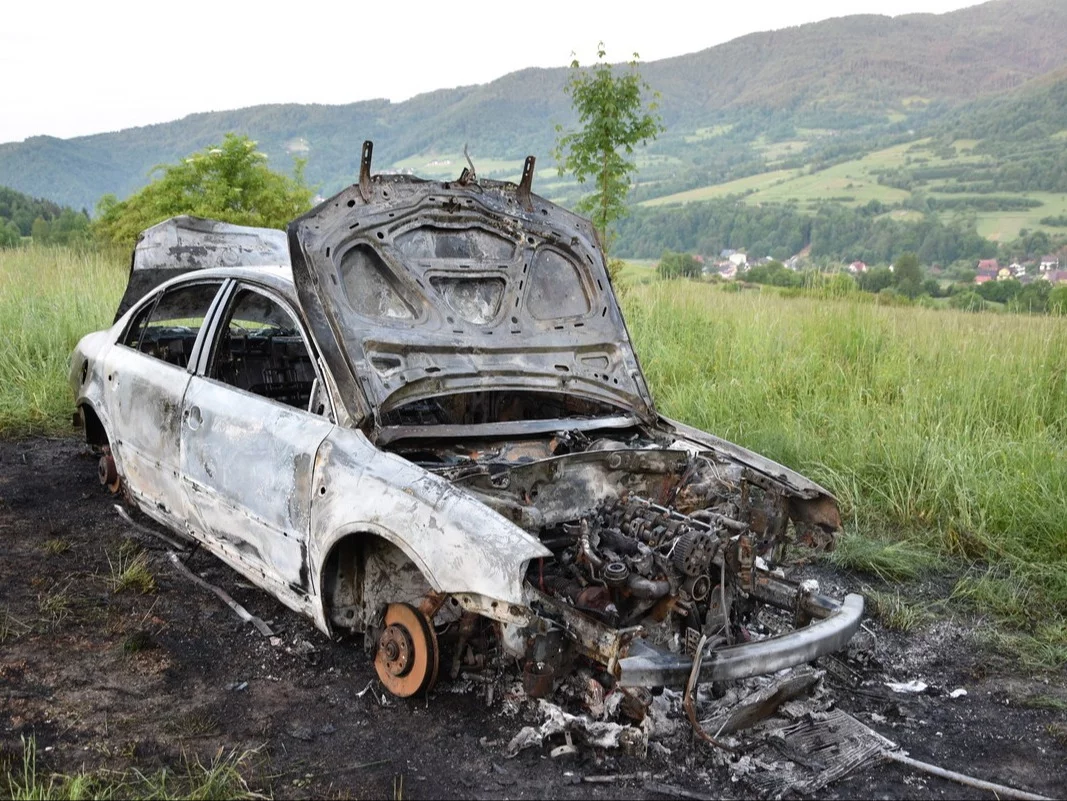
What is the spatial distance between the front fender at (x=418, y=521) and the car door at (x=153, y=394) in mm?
1306

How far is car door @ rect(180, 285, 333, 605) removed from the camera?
12.2ft

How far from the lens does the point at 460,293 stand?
4430 mm

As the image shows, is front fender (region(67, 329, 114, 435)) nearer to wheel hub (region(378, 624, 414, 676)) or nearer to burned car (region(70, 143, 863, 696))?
burned car (region(70, 143, 863, 696))

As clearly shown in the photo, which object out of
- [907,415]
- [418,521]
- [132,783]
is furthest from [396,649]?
[907,415]

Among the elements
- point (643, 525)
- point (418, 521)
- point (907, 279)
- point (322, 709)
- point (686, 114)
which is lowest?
point (322, 709)

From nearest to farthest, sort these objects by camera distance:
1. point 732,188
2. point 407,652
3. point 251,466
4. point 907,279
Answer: point 407,652
point 251,466
point 907,279
point 732,188

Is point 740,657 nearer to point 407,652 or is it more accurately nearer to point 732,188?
point 407,652

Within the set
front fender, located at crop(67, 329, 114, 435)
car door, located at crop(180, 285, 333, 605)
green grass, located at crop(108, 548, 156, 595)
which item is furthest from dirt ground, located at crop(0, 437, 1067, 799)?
front fender, located at crop(67, 329, 114, 435)

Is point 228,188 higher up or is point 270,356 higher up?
point 228,188

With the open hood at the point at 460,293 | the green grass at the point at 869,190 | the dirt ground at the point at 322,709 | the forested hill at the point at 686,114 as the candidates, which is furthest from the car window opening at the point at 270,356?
the forested hill at the point at 686,114

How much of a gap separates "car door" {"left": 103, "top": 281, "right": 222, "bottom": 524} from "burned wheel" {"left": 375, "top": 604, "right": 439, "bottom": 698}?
154 centimetres

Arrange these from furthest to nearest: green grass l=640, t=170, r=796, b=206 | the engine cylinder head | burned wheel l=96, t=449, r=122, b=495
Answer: green grass l=640, t=170, r=796, b=206
burned wheel l=96, t=449, r=122, b=495
the engine cylinder head

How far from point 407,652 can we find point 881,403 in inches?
206

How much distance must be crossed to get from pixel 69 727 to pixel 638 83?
406 inches
